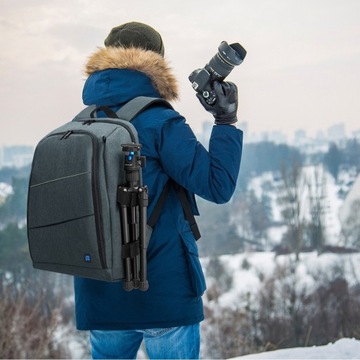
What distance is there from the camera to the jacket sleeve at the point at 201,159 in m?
1.33

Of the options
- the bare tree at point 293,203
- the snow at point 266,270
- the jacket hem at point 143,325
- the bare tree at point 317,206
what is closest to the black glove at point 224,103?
the jacket hem at point 143,325

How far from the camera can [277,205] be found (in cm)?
831

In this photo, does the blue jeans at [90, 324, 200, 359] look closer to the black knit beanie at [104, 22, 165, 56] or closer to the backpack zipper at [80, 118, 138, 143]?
the backpack zipper at [80, 118, 138, 143]

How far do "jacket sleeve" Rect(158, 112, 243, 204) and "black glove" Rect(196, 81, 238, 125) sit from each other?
0.02 meters

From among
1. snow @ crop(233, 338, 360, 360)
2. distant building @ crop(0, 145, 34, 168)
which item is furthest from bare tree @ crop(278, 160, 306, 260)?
snow @ crop(233, 338, 360, 360)

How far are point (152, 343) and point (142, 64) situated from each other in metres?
0.54

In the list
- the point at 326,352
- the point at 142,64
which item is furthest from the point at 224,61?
the point at 326,352

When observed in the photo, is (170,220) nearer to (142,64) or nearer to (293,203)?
(142,64)

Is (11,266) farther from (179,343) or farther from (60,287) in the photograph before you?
(179,343)

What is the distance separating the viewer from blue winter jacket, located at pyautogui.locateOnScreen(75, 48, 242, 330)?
1.34 meters

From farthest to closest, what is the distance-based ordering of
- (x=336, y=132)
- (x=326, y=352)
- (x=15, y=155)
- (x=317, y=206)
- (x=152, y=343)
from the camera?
(x=336, y=132)
(x=317, y=206)
(x=15, y=155)
(x=326, y=352)
(x=152, y=343)

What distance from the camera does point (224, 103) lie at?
1350 millimetres

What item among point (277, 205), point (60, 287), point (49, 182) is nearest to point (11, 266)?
point (60, 287)

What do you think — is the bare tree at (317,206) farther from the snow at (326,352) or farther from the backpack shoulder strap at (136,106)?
the backpack shoulder strap at (136,106)
